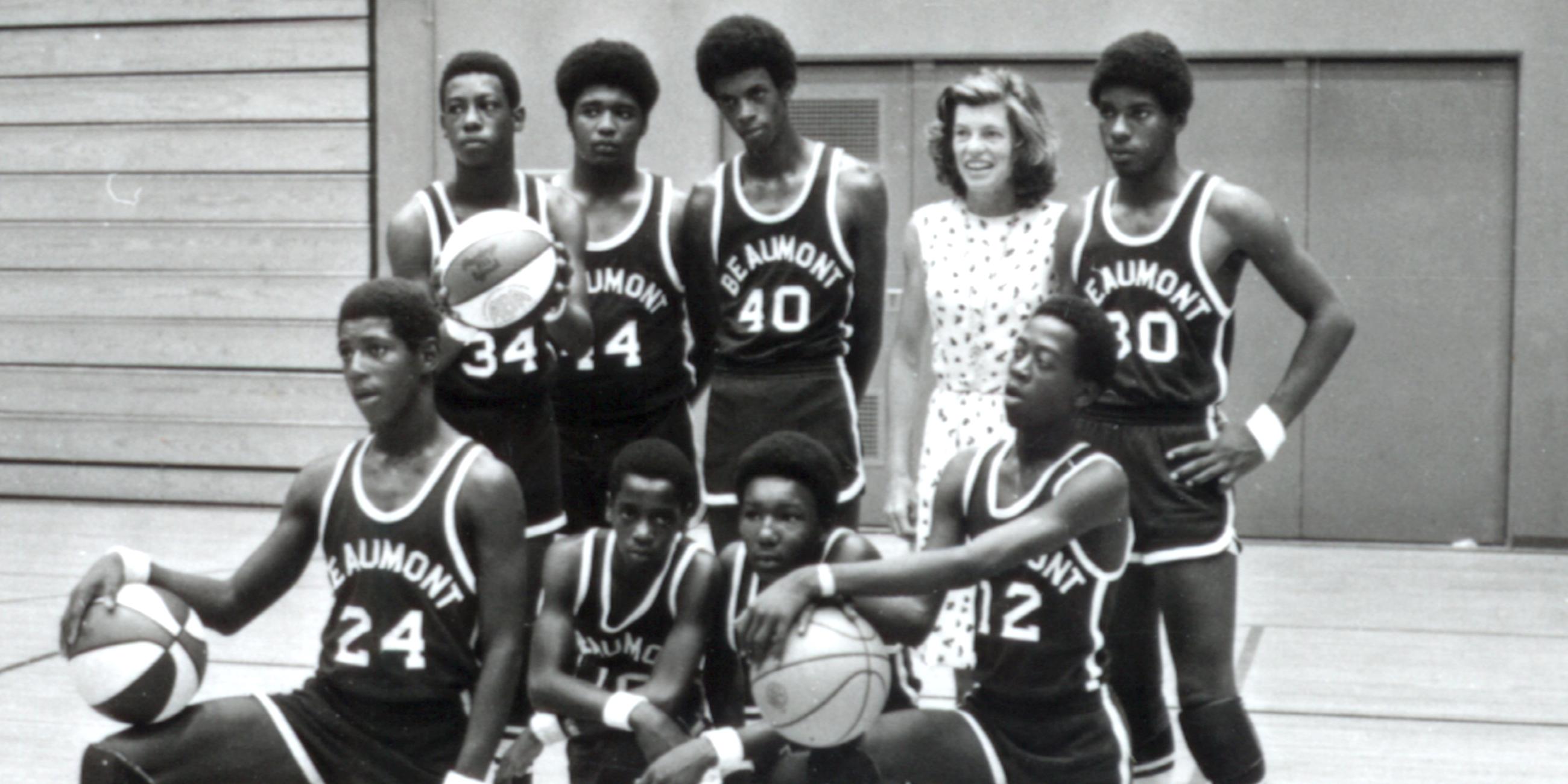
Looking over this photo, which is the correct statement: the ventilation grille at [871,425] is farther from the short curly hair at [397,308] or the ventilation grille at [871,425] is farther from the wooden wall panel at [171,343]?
the short curly hair at [397,308]

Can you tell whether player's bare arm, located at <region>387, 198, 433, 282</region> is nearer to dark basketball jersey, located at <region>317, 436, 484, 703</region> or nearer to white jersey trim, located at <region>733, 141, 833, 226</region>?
white jersey trim, located at <region>733, 141, 833, 226</region>

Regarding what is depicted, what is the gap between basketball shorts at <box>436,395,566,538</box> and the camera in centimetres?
443

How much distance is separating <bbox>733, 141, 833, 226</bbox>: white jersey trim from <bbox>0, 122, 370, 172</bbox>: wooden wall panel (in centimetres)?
621

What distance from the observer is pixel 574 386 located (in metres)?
4.76

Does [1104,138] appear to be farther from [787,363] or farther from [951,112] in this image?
[787,363]

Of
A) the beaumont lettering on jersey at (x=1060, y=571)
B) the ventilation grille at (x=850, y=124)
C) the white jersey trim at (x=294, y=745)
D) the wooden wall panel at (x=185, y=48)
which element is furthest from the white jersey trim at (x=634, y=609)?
the wooden wall panel at (x=185, y=48)

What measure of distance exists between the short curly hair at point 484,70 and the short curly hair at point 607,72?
0.47 feet

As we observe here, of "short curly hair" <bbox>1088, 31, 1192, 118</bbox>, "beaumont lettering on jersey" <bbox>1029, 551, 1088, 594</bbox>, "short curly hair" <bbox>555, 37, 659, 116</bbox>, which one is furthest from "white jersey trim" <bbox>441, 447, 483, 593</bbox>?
"short curly hair" <bbox>1088, 31, 1192, 118</bbox>

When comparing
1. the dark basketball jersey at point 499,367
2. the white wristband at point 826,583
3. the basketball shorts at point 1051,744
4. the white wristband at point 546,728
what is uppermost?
the dark basketball jersey at point 499,367

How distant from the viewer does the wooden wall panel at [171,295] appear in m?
10.6

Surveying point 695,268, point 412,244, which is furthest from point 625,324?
point 412,244

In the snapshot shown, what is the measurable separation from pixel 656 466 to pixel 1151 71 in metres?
1.35

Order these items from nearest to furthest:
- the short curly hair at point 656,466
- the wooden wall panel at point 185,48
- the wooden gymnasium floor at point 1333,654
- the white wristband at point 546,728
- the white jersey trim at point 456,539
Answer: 1. the white jersey trim at point 456,539
2. the short curly hair at point 656,466
3. the white wristband at point 546,728
4. the wooden gymnasium floor at point 1333,654
5. the wooden wall panel at point 185,48

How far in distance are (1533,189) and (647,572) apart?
21.7 ft
